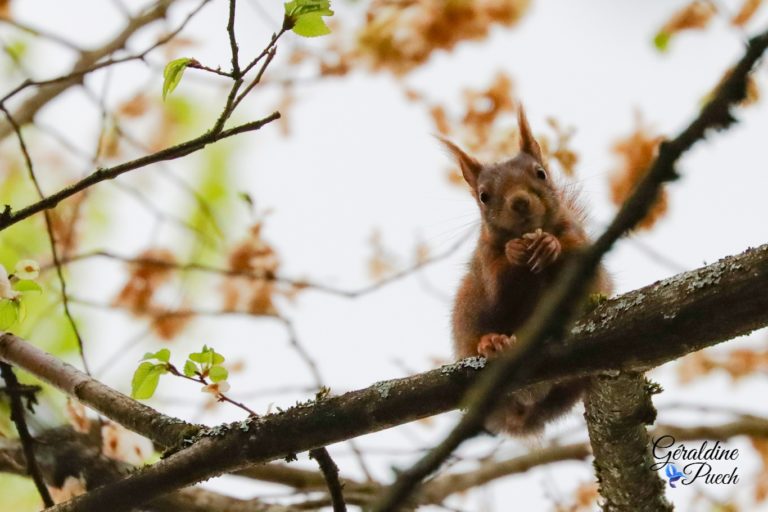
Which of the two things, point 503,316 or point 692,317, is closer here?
point 692,317

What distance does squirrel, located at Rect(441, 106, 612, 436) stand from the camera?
3.73 m

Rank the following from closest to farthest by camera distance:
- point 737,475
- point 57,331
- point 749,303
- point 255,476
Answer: point 749,303, point 737,475, point 255,476, point 57,331

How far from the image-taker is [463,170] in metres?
4.71

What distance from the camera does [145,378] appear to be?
2.67 meters

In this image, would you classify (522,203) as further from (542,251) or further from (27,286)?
(27,286)

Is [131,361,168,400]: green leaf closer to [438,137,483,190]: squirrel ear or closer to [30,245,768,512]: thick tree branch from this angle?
[30,245,768,512]: thick tree branch

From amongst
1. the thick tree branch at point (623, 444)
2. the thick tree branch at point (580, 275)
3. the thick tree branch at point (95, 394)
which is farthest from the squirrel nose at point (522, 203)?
the thick tree branch at point (580, 275)

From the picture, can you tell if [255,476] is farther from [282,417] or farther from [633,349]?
[633,349]

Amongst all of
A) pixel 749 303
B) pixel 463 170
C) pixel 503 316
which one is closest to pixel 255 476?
pixel 503 316

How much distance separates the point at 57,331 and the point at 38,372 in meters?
3.09

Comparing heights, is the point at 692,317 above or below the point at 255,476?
below

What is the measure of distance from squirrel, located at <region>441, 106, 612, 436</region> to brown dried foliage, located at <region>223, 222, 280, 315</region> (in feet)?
5.34

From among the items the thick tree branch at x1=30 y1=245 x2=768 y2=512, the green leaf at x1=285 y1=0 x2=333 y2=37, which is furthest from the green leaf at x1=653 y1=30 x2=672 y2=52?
the green leaf at x1=285 y1=0 x2=333 y2=37

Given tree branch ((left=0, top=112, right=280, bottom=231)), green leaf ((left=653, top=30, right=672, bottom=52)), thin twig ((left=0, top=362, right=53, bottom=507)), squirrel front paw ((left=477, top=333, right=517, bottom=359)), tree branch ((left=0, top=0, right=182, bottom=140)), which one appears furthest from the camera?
green leaf ((left=653, top=30, right=672, bottom=52))
